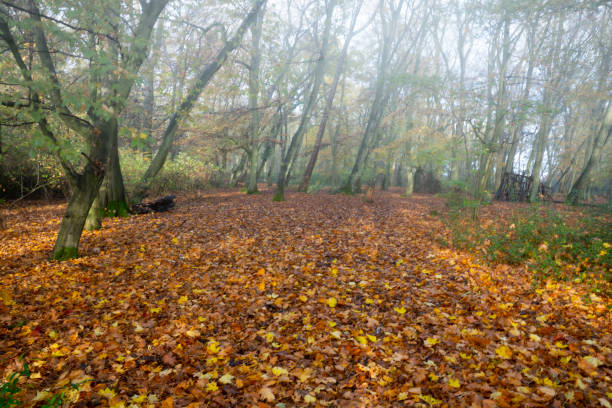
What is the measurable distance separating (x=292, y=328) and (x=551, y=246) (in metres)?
5.79

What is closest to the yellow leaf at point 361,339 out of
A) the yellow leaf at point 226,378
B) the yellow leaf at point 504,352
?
the yellow leaf at point 504,352

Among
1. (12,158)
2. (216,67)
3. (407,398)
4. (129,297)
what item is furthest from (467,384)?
(12,158)

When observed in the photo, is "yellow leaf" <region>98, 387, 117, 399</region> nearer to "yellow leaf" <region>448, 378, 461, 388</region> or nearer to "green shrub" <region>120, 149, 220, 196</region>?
"yellow leaf" <region>448, 378, 461, 388</region>

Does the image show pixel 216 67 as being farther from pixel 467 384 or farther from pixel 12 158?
pixel 467 384

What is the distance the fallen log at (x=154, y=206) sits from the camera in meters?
10.5

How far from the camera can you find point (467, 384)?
2984 millimetres

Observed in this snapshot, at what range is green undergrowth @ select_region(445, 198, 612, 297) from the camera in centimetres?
533

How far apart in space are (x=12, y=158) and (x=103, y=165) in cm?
882

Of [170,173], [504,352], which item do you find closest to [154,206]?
[170,173]

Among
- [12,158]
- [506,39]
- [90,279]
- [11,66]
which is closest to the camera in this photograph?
[90,279]

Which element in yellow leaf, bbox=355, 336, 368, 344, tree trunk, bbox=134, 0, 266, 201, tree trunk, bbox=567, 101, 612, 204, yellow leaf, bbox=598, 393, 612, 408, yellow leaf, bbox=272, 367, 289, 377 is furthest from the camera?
tree trunk, bbox=567, 101, 612, 204

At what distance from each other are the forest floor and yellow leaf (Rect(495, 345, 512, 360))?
0.07 feet

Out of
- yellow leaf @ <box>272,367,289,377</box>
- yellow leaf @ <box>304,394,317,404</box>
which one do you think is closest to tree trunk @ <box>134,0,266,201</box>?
yellow leaf @ <box>272,367,289,377</box>

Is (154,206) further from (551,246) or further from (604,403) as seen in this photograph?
(604,403)
